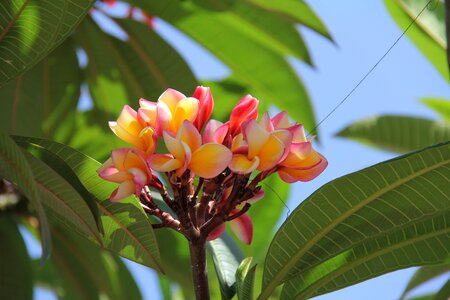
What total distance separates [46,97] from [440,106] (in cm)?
91

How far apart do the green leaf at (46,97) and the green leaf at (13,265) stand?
0.23 meters

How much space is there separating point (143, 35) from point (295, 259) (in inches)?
44.2

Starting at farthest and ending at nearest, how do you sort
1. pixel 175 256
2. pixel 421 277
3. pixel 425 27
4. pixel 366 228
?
1. pixel 175 256
2. pixel 425 27
3. pixel 421 277
4. pixel 366 228

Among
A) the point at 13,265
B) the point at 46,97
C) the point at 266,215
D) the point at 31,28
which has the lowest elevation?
the point at 31,28

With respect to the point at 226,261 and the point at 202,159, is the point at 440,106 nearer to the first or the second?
the point at 226,261

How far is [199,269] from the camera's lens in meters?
0.92

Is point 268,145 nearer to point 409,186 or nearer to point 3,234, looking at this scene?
point 409,186

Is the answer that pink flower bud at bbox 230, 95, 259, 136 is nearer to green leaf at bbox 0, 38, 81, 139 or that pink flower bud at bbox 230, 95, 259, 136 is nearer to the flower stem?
the flower stem

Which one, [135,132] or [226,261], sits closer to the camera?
[135,132]

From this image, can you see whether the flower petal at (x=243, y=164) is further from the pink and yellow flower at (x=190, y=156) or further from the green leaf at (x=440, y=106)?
the green leaf at (x=440, y=106)

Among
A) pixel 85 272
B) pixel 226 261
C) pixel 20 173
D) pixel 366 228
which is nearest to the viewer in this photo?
pixel 20 173

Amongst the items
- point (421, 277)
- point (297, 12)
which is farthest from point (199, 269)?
point (297, 12)

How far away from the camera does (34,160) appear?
937 millimetres

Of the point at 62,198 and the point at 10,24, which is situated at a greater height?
the point at 10,24
